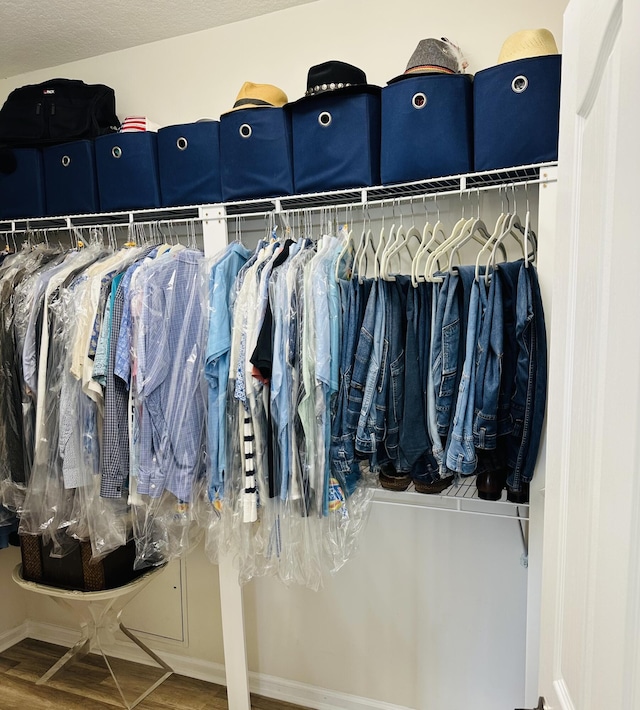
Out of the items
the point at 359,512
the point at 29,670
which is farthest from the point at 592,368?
the point at 29,670

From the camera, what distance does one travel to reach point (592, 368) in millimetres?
717


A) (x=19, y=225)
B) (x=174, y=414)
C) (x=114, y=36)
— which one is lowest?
(x=174, y=414)

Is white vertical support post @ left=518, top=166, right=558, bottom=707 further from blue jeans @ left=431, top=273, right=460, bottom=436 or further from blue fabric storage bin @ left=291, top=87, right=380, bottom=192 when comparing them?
blue fabric storage bin @ left=291, top=87, right=380, bottom=192

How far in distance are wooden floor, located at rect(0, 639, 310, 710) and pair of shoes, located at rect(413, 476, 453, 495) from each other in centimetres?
127

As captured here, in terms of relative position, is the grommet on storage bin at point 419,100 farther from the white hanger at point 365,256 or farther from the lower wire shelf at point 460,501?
the lower wire shelf at point 460,501

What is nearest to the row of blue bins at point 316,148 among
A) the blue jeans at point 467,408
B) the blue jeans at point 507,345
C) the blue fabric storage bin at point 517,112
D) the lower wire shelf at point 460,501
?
the blue fabric storage bin at point 517,112

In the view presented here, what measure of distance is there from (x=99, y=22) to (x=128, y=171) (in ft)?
2.08

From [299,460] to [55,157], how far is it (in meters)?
1.54

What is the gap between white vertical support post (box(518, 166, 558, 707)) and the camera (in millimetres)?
1548

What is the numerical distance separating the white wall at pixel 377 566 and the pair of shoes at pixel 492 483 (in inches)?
14.8

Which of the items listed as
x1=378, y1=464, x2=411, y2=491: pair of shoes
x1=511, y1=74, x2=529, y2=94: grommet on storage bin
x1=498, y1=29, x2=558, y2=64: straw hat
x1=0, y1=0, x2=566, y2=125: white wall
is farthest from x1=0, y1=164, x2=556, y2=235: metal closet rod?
x1=378, y1=464, x2=411, y2=491: pair of shoes

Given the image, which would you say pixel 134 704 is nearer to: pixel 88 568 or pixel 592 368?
pixel 88 568

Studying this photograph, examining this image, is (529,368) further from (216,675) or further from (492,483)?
(216,675)

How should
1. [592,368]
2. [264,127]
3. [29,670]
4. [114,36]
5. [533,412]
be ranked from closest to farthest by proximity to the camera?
[592,368]
[533,412]
[264,127]
[114,36]
[29,670]
